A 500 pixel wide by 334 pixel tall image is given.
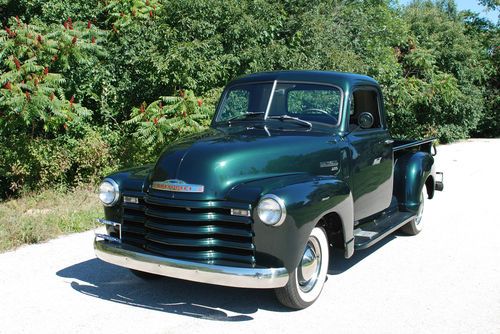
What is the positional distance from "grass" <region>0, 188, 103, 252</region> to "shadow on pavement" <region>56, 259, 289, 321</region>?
1.33m

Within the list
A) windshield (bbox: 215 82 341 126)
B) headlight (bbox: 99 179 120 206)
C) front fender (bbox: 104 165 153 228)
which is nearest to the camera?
front fender (bbox: 104 165 153 228)

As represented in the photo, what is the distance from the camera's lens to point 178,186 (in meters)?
4.22

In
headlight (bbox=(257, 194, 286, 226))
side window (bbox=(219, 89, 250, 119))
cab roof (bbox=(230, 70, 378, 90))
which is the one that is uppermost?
cab roof (bbox=(230, 70, 378, 90))

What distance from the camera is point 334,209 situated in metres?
4.52

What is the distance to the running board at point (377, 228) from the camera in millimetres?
5184

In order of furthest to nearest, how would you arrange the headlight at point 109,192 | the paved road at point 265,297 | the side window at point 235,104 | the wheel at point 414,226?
the wheel at point 414,226 → the side window at point 235,104 → the headlight at point 109,192 → the paved road at point 265,297

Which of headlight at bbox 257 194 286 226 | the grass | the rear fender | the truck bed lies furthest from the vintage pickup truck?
the grass

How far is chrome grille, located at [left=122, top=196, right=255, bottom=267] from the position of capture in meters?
4.05

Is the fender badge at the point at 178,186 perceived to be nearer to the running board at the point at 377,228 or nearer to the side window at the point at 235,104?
the side window at the point at 235,104

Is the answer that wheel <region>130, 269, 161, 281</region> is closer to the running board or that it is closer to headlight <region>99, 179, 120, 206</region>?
→ headlight <region>99, 179, 120, 206</region>

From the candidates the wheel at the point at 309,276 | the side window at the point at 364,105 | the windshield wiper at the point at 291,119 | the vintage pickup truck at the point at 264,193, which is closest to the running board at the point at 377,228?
the vintage pickup truck at the point at 264,193

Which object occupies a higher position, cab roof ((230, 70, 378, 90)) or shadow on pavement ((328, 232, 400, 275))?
cab roof ((230, 70, 378, 90))

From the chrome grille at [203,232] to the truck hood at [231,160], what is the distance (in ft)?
0.31

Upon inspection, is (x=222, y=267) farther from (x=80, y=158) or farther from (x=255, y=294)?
(x=80, y=158)
